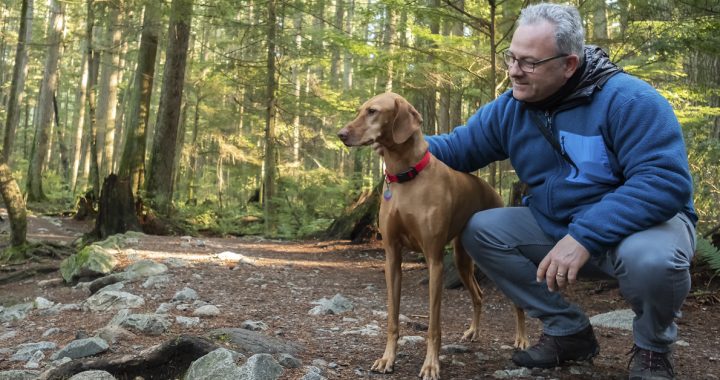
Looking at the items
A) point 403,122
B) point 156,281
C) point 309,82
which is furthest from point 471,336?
point 309,82

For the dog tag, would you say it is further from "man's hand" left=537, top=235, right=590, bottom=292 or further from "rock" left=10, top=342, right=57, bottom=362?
"rock" left=10, top=342, right=57, bottom=362

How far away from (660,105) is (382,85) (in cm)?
1119

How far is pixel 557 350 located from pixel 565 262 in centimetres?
83

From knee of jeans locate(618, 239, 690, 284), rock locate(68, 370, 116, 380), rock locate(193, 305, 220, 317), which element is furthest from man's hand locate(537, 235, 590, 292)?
rock locate(193, 305, 220, 317)

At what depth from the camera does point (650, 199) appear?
8.20 ft

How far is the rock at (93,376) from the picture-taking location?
2.71m

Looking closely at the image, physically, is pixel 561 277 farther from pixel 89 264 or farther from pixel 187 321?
pixel 89 264

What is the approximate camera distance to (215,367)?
2725 mm

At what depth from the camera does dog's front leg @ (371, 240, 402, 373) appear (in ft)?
10.4

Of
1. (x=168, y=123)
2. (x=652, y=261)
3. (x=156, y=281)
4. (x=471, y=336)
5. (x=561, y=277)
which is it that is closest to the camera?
(x=652, y=261)

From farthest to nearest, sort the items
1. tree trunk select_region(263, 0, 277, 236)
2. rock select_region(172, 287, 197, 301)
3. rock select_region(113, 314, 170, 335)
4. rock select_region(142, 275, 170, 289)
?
tree trunk select_region(263, 0, 277, 236)
rock select_region(142, 275, 170, 289)
rock select_region(172, 287, 197, 301)
rock select_region(113, 314, 170, 335)

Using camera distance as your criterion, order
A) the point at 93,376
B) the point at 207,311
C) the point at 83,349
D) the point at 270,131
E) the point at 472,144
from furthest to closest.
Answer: the point at 270,131 < the point at 207,311 < the point at 472,144 < the point at 83,349 < the point at 93,376

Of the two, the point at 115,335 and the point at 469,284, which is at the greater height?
the point at 469,284

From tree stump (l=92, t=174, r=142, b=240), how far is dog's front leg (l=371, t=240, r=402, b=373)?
7648mm
